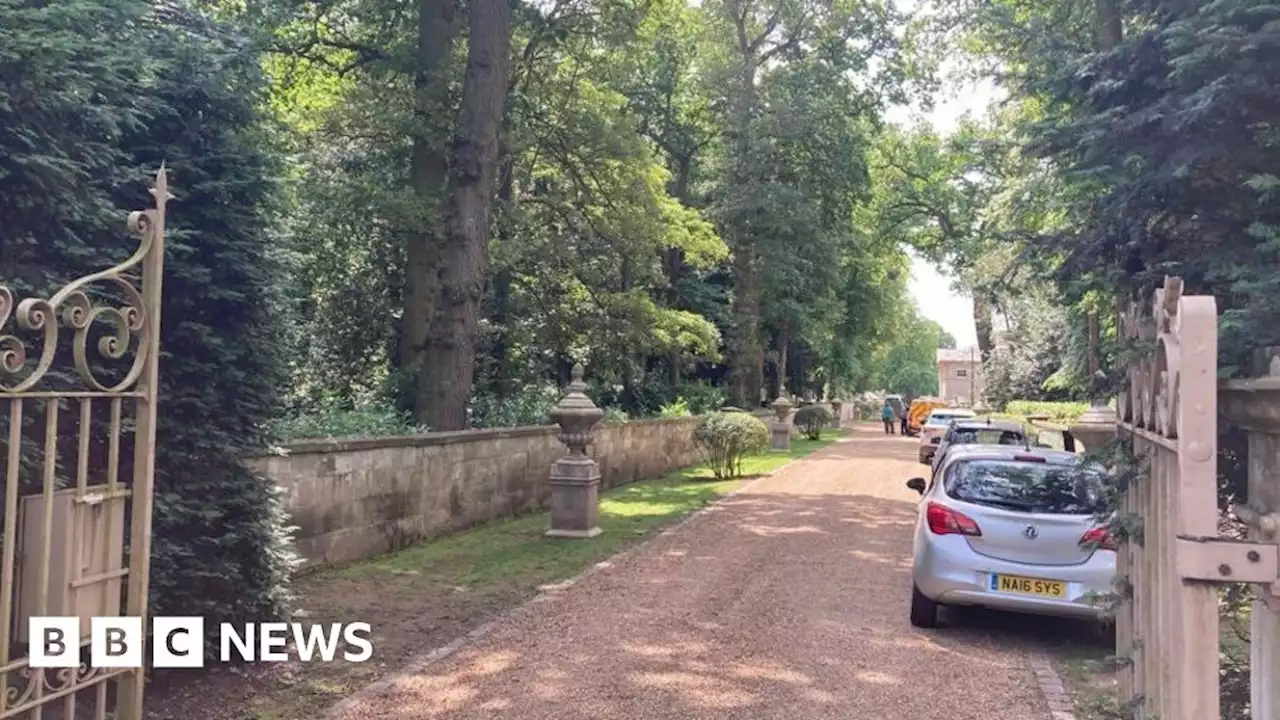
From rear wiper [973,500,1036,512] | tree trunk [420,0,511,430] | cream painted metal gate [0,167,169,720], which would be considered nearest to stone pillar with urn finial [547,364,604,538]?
tree trunk [420,0,511,430]

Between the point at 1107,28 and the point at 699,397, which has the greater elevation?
the point at 1107,28

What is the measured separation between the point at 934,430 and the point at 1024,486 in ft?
63.3

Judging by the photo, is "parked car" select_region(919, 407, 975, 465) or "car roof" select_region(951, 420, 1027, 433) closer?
"car roof" select_region(951, 420, 1027, 433)

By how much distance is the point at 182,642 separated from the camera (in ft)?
17.7

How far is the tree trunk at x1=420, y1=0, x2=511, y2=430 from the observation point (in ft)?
45.0

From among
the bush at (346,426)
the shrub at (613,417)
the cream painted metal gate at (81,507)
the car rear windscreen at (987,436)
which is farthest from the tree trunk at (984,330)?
the cream painted metal gate at (81,507)

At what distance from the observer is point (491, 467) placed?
1366 cm

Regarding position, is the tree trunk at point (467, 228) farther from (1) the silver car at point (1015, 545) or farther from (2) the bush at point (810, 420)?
(2) the bush at point (810, 420)

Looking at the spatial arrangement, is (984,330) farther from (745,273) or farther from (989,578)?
(989,578)

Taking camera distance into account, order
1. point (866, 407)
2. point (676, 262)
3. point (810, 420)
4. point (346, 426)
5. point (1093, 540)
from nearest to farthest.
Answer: point (1093, 540)
point (346, 426)
point (676, 262)
point (810, 420)
point (866, 407)

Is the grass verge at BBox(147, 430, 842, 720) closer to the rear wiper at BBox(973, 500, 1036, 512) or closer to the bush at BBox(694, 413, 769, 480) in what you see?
the rear wiper at BBox(973, 500, 1036, 512)

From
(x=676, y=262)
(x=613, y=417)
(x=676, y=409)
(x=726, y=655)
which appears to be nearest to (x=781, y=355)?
(x=676, y=262)

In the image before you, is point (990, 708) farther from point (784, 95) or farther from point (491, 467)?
point (784, 95)

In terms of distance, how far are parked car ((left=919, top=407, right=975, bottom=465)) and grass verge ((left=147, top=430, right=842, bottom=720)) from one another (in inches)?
467
